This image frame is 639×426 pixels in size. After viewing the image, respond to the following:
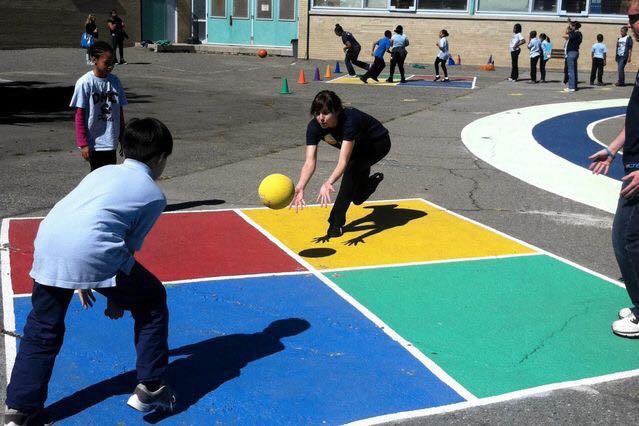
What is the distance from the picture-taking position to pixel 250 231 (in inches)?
330

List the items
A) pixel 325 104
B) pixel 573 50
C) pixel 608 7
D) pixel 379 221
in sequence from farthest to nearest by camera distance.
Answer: pixel 608 7, pixel 573 50, pixel 379 221, pixel 325 104

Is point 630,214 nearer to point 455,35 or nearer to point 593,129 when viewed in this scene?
point 593,129

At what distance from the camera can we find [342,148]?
24.4ft

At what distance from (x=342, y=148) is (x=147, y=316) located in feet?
12.1

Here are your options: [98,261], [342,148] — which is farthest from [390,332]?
[98,261]

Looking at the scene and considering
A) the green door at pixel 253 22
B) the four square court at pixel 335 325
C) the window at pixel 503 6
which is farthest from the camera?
the green door at pixel 253 22

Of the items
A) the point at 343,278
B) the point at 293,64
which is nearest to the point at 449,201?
the point at 343,278

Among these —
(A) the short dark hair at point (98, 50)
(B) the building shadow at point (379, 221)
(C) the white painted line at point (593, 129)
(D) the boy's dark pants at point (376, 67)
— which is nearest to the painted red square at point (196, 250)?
(B) the building shadow at point (379, 221)

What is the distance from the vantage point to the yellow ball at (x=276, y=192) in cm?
675

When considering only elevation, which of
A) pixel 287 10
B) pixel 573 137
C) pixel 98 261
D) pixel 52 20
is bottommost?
pixel 573 137

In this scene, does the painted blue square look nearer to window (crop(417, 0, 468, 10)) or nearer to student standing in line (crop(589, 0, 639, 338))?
student standing in line (crop(589, 0, 639, 338))

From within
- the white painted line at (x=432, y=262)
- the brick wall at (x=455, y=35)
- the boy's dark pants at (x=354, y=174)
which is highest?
the brick wall at (x=455, y=35)

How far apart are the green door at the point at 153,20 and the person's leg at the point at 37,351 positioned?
136 feet

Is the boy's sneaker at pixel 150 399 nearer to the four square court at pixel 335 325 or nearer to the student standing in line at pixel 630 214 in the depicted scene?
the four square court at pixel 335 325
